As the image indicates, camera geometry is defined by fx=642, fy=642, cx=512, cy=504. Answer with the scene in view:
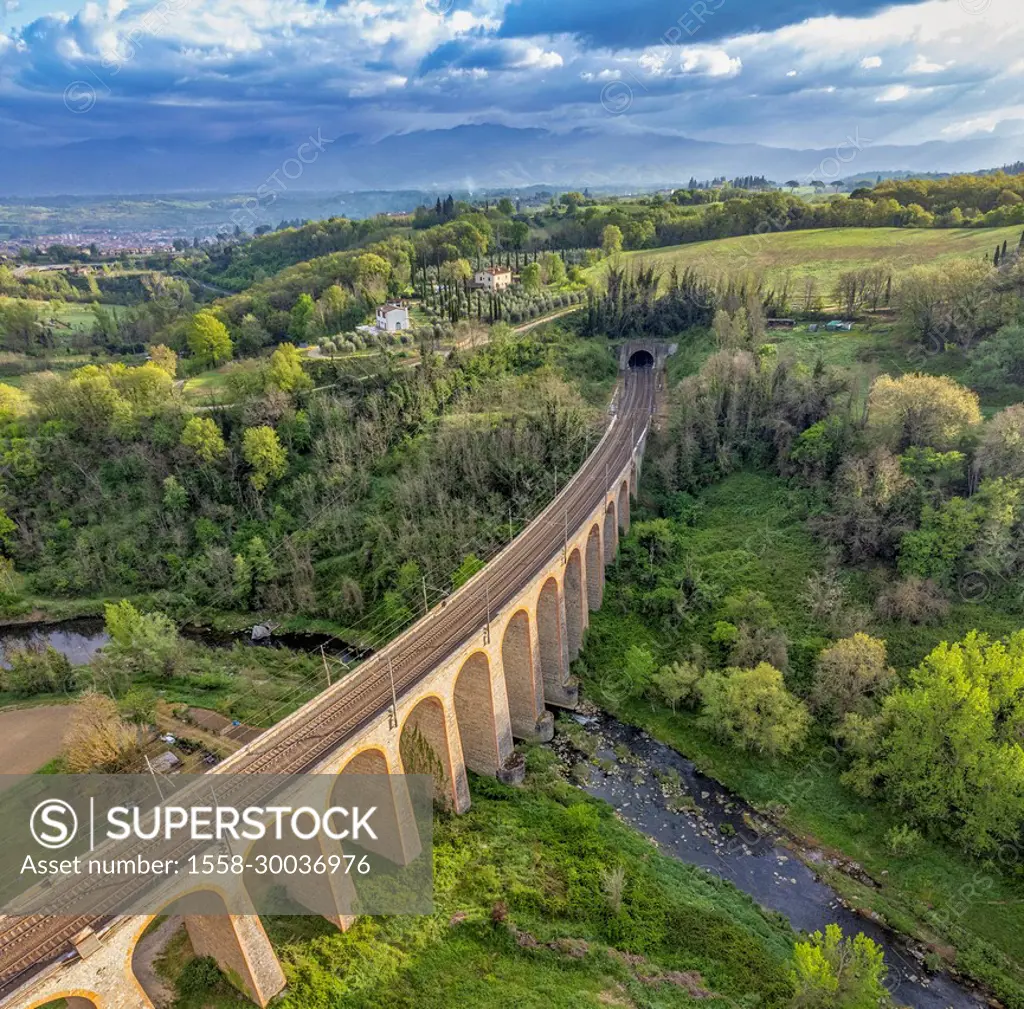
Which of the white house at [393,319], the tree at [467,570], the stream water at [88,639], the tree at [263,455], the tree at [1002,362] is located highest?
the white house at [393,319]

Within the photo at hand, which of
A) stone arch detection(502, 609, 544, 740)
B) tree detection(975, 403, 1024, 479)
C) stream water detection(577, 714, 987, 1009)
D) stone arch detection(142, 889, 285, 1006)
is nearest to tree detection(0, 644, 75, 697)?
stone arch detection(142, 889, 285, 1006)

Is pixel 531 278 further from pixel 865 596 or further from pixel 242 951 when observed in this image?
pixel 242 951

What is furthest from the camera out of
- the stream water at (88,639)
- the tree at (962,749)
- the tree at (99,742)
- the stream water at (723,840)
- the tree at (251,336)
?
the tree at (251,336)

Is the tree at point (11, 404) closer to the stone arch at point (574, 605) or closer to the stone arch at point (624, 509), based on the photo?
the stone arch at point (574, 605)

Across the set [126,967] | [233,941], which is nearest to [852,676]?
[233,941]

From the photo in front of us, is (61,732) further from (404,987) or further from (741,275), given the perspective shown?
(741,275)

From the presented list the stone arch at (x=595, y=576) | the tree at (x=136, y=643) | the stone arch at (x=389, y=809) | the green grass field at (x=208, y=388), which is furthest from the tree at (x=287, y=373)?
the stone arch at (x=389, y=809)
